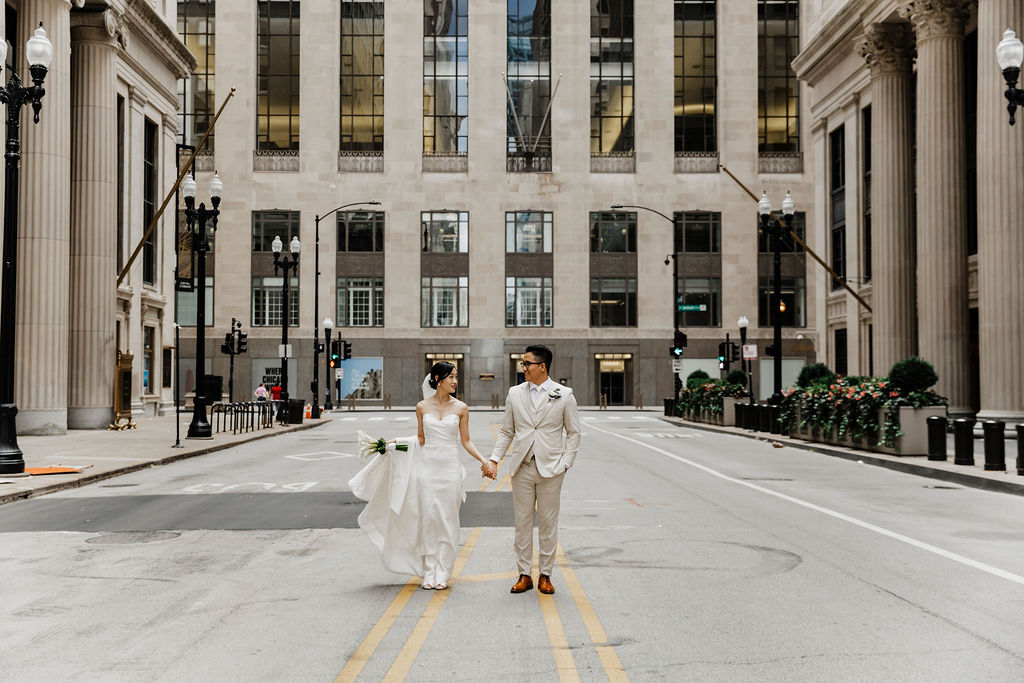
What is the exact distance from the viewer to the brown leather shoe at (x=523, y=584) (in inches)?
301

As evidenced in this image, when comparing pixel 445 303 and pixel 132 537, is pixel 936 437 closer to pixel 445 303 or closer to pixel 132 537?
pixel 132 537

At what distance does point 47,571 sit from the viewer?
884cm

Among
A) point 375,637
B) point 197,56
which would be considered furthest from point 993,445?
point 197,56

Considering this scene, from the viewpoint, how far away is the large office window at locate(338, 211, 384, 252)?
66.1 metres

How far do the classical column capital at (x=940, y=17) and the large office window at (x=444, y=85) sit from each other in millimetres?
38485

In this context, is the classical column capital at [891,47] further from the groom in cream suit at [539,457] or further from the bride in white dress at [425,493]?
the bride in white dress at [425,493]

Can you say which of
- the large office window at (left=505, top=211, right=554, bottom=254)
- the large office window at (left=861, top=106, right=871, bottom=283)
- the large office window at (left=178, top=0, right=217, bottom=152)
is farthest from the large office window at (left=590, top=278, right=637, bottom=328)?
the large office window at (left=178, top=0, right=217, bottom=152)

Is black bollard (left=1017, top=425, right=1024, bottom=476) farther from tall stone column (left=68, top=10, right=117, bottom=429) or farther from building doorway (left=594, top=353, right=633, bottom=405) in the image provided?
building doorway (left=594, top=353, right=633, bottom=405)

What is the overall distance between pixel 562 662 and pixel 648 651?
2.04 ft

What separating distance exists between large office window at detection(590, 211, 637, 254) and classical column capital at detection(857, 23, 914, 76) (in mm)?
29520

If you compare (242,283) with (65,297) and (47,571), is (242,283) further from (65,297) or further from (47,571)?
(47,571)

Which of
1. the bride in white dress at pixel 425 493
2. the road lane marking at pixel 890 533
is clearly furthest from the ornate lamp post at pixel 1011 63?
the bride in white dress at pixel 425 493

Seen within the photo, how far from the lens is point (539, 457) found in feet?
25.0

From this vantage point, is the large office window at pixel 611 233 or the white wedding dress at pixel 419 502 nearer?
the white wedding dress at pixel 419 502
